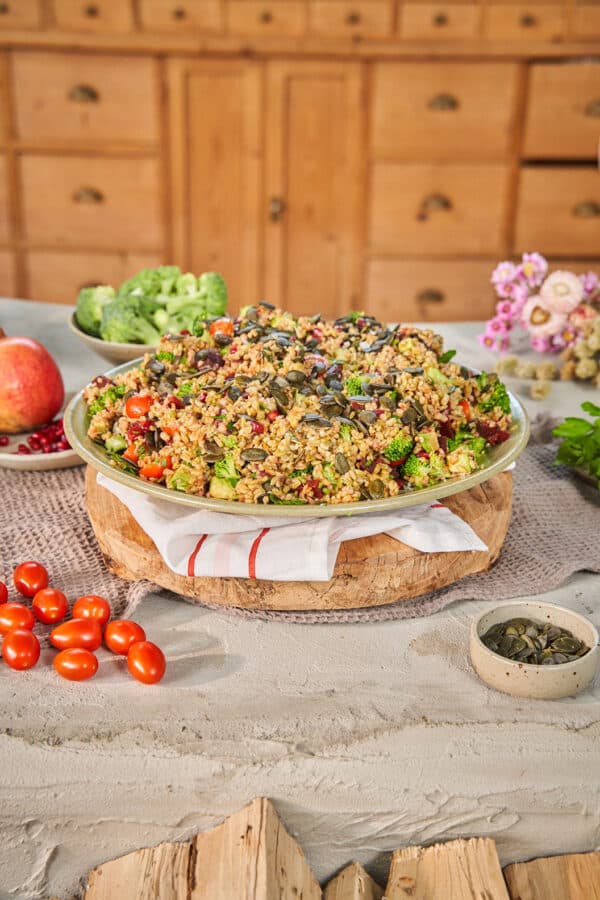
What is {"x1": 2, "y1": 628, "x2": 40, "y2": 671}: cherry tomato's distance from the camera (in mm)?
1219

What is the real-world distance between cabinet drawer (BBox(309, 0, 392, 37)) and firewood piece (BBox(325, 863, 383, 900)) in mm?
3559

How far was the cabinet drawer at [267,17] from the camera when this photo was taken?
12.7 feet

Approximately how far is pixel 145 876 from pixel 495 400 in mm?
905

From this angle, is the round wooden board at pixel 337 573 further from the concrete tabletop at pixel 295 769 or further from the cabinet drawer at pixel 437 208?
the cabinet drawer at pixel 437 208

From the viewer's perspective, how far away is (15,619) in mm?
1271

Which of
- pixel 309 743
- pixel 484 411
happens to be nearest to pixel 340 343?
pixel 484 411

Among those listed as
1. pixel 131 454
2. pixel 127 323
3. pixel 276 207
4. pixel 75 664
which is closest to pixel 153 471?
pixel 131 454

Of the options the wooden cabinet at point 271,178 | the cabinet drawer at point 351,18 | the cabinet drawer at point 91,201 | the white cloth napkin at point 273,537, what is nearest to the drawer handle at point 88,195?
the cabinet drawer at point 91,201

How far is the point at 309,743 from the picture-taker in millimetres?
1140

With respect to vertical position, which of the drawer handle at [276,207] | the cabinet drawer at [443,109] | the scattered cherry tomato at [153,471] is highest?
the cabinet drawer at [443,109]

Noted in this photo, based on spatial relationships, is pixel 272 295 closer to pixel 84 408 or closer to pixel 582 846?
pixel 84 408

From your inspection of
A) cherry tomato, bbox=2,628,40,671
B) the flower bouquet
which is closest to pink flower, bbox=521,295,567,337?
the flower bouquet

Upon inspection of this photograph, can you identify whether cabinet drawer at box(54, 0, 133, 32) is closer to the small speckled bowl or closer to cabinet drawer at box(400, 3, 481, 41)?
cabinet drawer at box(400, 3, 481, 41)

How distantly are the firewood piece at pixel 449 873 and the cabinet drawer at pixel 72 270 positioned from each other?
11.7 feet
